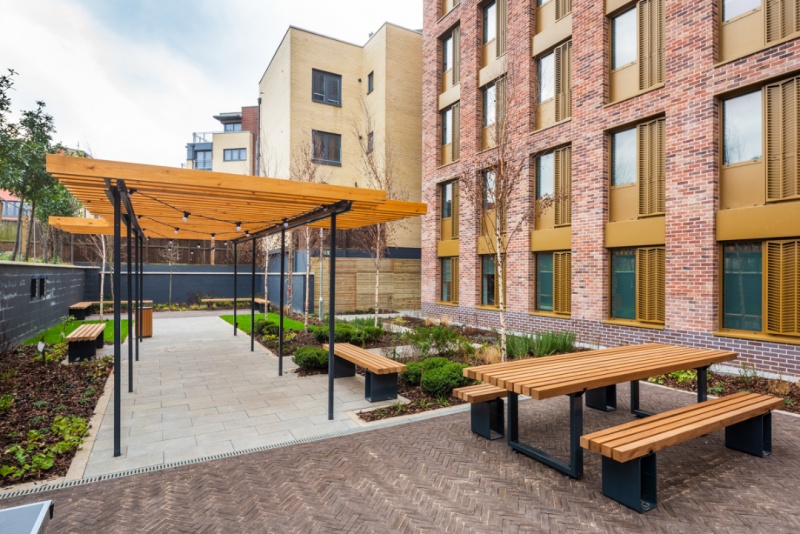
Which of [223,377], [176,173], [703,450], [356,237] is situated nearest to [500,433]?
[703,450]

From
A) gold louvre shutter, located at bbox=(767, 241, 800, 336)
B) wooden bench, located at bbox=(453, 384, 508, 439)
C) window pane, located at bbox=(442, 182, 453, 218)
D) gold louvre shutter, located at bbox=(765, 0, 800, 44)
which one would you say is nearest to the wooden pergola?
wooden bench, located at bbox=(453, 384, 508, 439)

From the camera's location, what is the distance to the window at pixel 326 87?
22062mm

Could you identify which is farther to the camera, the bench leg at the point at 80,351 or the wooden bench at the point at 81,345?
the bench leg at the point at 80,351

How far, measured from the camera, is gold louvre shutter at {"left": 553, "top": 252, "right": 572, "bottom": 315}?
1198cm

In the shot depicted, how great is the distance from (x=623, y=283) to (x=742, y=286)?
2511mm

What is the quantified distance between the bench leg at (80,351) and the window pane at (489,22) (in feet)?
48.5

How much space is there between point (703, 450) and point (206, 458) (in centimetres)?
533

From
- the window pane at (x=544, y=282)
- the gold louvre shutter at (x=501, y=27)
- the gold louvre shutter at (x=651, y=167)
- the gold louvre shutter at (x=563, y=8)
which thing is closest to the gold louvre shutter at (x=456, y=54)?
the gold louvre shutter at (x=501, y=27)

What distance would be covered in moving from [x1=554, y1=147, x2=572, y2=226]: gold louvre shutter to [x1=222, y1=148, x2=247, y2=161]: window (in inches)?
1358

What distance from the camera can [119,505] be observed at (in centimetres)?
365

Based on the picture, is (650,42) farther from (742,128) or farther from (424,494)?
(424,494)

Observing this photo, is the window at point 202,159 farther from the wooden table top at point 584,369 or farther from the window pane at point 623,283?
the wooden table top at point 584,369

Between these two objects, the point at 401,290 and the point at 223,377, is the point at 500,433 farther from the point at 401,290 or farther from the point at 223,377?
the point at 401,290

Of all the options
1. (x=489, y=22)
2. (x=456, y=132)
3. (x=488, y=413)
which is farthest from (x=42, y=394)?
(x=489, y=22)
